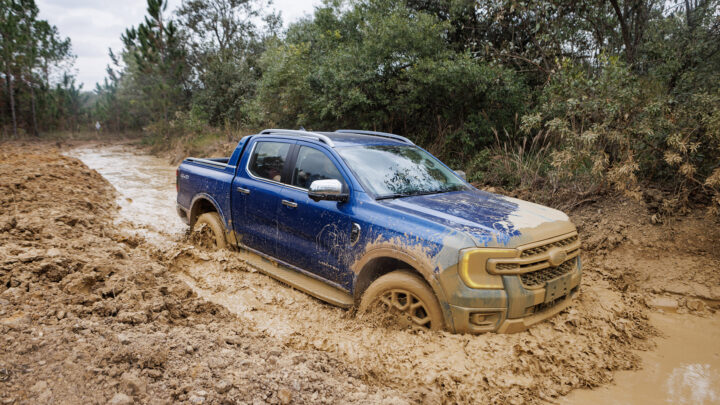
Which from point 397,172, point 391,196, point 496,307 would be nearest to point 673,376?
point 496,307

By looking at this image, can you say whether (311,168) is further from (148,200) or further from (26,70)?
(26,70)

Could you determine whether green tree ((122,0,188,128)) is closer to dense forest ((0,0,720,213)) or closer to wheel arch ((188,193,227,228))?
dense forest ((0,0,720,213))

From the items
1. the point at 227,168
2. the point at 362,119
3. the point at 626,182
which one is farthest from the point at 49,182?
the point at 626,182

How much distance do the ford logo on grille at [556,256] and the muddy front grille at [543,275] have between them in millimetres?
90

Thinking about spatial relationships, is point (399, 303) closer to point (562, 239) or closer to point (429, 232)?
point (429, 232)

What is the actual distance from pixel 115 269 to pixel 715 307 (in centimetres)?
639

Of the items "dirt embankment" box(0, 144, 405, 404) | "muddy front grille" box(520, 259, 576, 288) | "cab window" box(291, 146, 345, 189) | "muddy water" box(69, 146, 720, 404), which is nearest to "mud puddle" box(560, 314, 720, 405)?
"muddy water" box(69, 146, 720, 404)

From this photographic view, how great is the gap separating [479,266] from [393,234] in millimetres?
723

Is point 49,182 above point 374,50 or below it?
below

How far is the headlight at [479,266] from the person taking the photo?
3.11 m

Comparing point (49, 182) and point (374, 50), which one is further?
point (374, 50)

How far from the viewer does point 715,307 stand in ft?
15.3

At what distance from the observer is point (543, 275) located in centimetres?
337

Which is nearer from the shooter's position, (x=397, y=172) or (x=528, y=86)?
(x=397, y=172)
